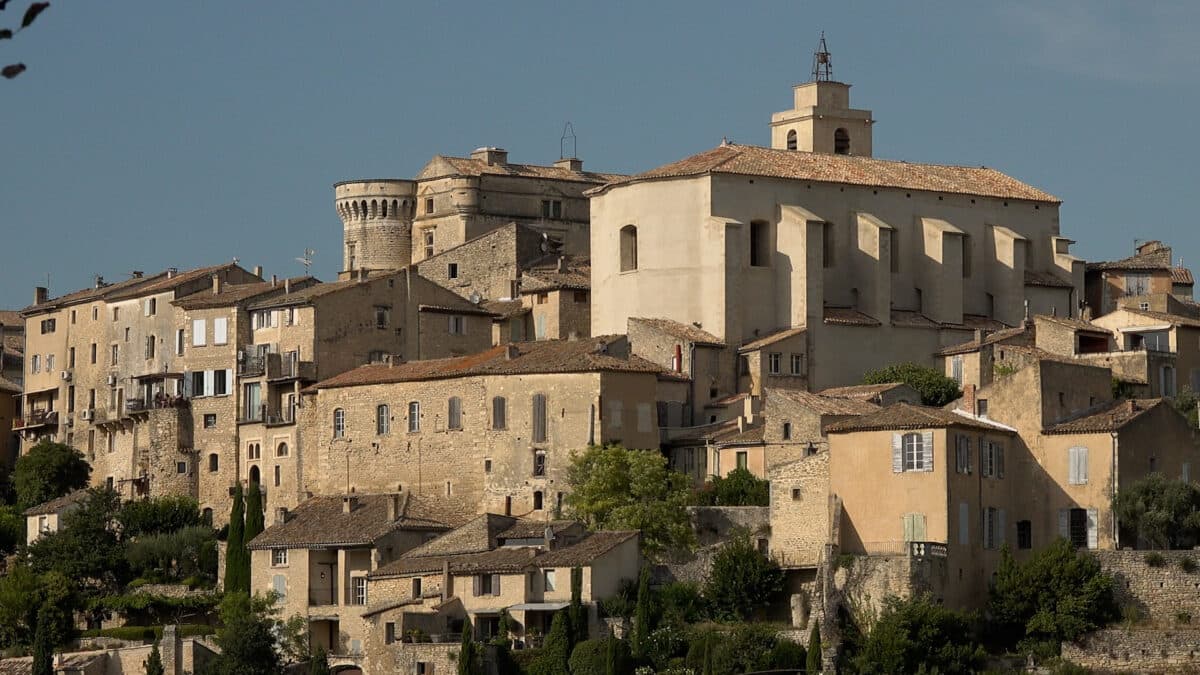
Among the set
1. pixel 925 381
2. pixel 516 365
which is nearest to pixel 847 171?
pixel 925 381

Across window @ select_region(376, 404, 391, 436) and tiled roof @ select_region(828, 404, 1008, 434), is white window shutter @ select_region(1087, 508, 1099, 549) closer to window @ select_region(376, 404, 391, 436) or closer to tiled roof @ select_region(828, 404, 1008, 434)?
tiled roof @ select_region(828, 404, 1008, 434)

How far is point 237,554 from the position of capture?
202ft

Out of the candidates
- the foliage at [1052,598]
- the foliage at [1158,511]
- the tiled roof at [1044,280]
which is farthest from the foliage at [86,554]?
the tiled roof at [1044,280]

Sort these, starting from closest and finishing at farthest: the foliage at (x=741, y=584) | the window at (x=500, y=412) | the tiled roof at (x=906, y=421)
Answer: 1. the tiled roof at (x=906, y=421)
2. the foliage at (x=741, y=584)
3. the window at (x=500, y=412)

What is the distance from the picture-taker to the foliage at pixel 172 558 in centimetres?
6419

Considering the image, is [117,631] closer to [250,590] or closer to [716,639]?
[250,590]

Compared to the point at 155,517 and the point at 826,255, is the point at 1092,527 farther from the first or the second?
the point at 155,517

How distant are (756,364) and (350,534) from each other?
12924 mm

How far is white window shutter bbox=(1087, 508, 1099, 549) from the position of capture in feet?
167

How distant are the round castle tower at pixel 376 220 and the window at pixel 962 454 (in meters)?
39.6

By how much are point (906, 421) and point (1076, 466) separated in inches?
170

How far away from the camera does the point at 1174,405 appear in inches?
2291

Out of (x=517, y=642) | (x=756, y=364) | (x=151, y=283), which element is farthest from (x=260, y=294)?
(x=517, y=642)

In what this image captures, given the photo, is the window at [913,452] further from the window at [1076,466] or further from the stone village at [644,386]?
the window at [1076,466]
